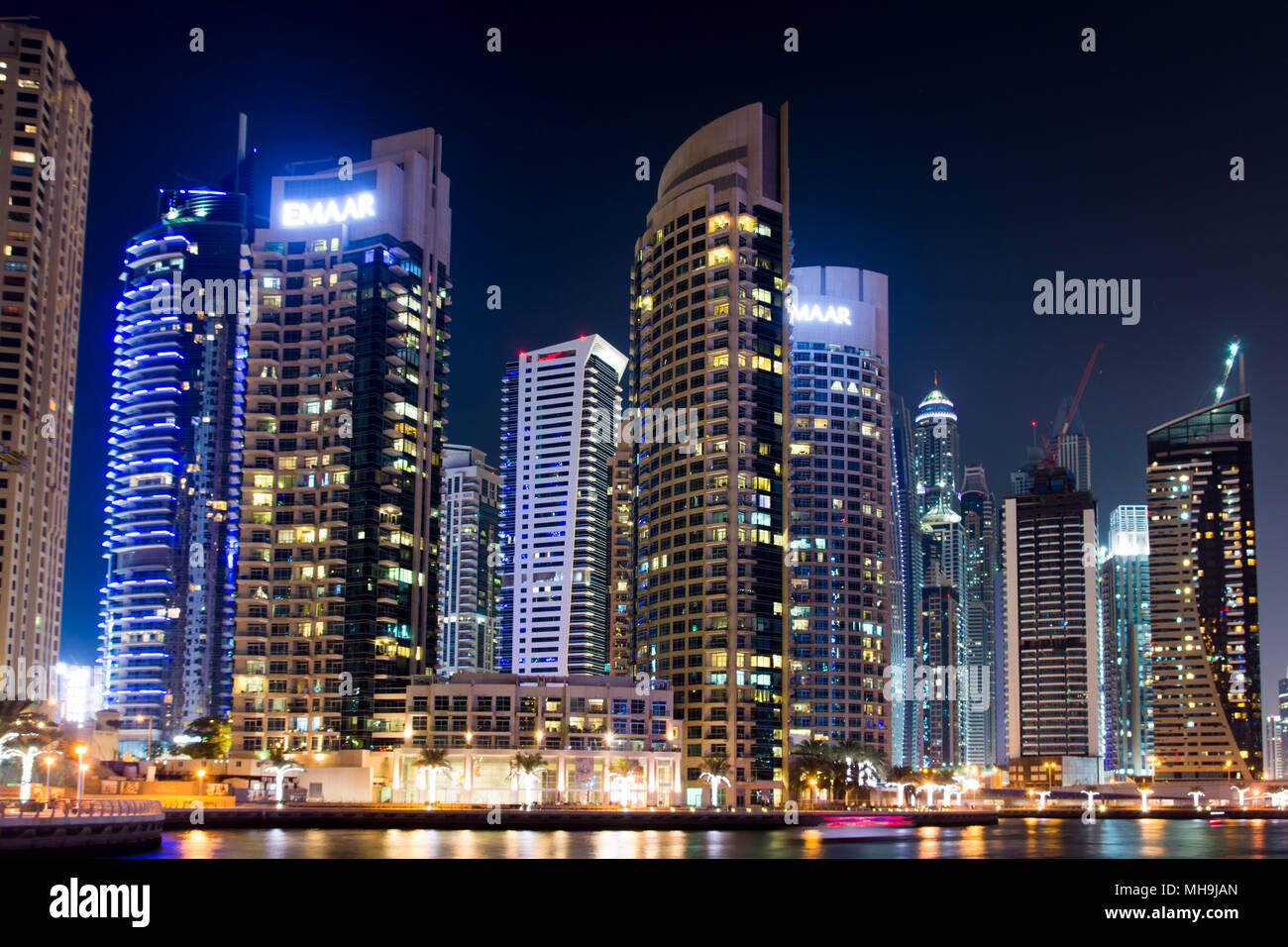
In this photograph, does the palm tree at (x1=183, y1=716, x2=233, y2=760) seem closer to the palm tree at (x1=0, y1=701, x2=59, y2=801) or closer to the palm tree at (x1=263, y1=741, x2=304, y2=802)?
the palm tree at (x1=263, y1=741, x2=304, y2=802)

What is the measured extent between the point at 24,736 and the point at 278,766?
4691 cm

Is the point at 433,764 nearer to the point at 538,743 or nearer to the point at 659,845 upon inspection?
the point at 538,743

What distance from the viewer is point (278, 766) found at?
180125 millimetres

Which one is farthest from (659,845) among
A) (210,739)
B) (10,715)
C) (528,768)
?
(210,739)

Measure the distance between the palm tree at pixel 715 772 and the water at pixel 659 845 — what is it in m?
31.9

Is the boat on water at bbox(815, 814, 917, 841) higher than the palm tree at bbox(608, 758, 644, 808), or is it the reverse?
the palm tree at bbox(608, 758, 644, 808)

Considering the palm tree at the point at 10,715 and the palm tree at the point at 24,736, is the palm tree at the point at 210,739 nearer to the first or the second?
the palm tree at the point at 24,736

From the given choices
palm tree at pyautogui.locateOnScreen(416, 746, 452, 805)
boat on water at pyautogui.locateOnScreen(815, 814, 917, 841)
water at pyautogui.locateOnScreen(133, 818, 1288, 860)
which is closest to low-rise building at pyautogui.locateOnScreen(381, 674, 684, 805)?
palm tree at pyautogui.locateOnScreen(416, 746, 452, 805)

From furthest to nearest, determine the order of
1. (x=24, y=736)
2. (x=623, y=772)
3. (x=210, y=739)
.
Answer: (x=210, y=739), (x=623, y=772), (x=24, y=736)

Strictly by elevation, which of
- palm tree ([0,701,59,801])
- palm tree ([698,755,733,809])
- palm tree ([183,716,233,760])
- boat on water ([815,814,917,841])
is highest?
palm tree ([0,701,59,801])

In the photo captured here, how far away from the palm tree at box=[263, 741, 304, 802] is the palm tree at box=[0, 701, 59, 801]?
2725 cm

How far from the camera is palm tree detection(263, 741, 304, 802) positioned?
168 meters
